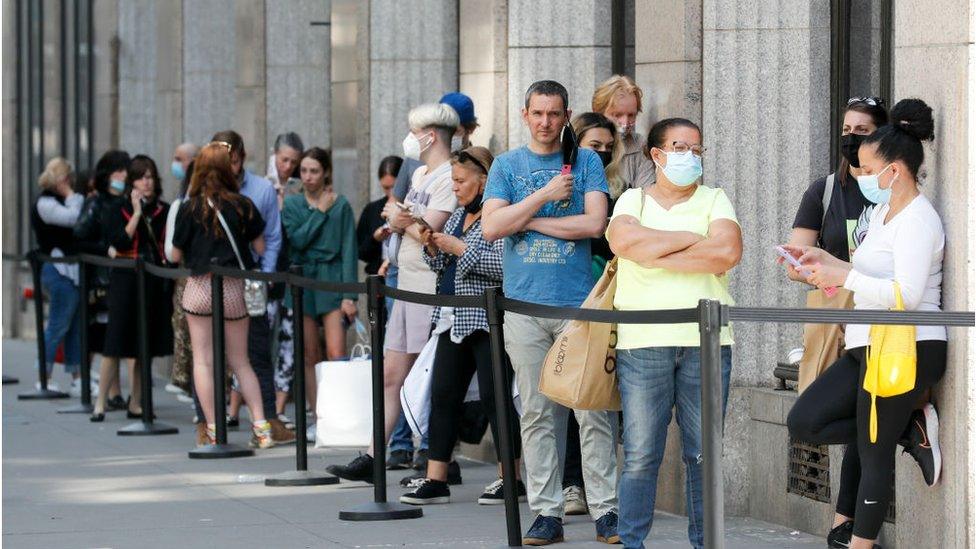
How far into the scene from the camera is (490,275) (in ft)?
30.1

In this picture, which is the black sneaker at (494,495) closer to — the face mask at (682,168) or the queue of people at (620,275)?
the queue of people at (620,275)

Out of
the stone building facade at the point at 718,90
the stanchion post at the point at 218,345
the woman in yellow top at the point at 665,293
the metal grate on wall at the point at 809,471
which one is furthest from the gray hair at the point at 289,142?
the woman in yellow top at the point at 665,293

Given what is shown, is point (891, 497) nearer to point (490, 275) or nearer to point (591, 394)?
point (591, 394)

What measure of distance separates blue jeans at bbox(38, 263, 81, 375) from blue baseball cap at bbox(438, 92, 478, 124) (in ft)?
19.8

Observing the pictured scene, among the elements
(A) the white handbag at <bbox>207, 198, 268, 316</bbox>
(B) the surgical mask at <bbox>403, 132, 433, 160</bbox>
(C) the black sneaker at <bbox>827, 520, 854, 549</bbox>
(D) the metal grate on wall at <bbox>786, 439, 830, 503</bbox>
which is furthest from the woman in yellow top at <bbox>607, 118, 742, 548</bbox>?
(A) the white handbag at <bbox>207, 198, 268, 316</bbox>

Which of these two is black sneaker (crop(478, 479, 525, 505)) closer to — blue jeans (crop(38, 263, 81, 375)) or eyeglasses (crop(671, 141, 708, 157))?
eyeglasses (crop(671, 141, 708, 157))

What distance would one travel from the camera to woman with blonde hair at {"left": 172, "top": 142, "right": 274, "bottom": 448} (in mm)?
11758

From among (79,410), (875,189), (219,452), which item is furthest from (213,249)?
(875,189)

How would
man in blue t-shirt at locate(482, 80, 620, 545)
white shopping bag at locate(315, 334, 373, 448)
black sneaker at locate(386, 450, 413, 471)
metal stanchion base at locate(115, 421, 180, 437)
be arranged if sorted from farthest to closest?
metal stanchion base at locate(115, 421, 180, 437)
black sneaker at locate(386, 450, 413, 471)
white shopping bag at locate(315, 334, 373, 448)
man in blue t-shirt at locate(482, 80, 620, 545)

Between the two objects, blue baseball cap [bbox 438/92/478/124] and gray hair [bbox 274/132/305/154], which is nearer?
blue baseball cap [bbox 438/92/478/124]

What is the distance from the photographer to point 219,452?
11750 mm

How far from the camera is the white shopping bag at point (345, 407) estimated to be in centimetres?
1027

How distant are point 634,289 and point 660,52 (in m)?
2.86

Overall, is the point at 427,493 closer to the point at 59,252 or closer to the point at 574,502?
the point at 574,502
